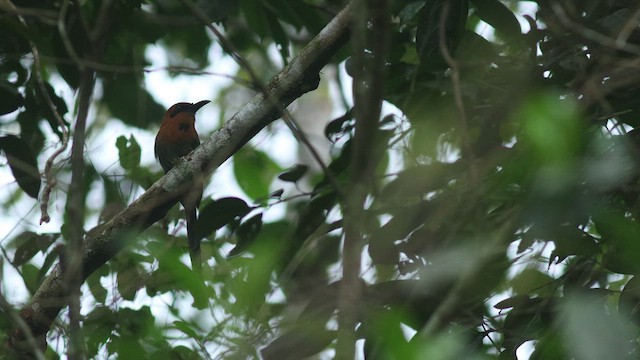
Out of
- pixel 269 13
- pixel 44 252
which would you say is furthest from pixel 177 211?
pixel 269 13

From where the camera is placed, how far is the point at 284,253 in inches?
123

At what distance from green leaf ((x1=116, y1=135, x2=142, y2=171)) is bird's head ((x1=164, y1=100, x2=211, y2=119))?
2.08 metres

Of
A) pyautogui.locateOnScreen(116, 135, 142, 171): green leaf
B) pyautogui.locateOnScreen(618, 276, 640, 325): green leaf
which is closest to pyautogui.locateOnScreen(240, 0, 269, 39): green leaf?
pyautogui.locateOnScreen(116, 135, 142, 171): green leaf

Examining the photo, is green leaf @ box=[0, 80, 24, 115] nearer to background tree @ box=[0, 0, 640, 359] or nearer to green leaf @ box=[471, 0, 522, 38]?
background tree @ box=[0, 0, 640, 359]

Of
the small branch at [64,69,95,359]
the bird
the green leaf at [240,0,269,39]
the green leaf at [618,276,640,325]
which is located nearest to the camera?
the small branch at [64,69,95,359]

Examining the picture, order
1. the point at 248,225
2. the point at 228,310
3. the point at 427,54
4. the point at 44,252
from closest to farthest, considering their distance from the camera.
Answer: the point at 228,310
the point at 427,54
the point at 248,225
the point at 44,252

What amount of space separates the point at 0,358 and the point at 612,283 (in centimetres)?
239

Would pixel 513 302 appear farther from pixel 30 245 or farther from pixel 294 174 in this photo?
pixel 30 245

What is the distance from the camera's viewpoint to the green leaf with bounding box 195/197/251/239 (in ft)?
10.5

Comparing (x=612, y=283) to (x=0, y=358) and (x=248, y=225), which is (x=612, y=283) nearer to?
(x=248, y=225)

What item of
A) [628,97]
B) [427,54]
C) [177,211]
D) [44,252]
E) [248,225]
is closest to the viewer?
[628,97]

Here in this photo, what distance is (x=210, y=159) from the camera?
3246 millimetres

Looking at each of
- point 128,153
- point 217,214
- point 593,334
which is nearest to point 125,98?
point 128,153

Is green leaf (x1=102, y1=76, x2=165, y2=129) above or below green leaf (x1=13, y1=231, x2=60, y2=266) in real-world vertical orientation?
above
